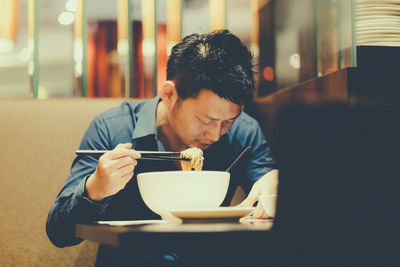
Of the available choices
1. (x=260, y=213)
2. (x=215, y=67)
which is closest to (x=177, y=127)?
(x=215, y=67)

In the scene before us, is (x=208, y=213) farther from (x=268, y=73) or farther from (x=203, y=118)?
(x=268, y=73)

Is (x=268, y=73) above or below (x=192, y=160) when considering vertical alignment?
above

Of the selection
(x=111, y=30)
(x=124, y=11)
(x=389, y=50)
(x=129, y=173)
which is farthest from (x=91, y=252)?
(x=111, y=30)

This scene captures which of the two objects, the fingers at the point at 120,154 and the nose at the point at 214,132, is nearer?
the fingers at the point at 120,154

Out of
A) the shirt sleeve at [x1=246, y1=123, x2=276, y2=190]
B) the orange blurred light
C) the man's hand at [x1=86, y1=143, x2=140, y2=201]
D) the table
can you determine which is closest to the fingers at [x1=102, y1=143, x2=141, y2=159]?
the man's hand at [x1=86, y1=143, x2=140, y2=201]

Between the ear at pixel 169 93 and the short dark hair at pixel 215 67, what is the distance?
0.02 m

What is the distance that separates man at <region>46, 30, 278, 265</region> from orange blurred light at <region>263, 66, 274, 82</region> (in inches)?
25.0

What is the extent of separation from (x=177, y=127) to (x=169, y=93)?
0.41ft

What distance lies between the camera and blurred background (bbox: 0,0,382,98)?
162 cm

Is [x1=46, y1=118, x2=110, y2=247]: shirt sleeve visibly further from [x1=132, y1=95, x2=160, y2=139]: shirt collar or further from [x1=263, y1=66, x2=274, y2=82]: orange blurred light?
[x1=263, y1=66, x2=274, y2=82]: orange blurred light

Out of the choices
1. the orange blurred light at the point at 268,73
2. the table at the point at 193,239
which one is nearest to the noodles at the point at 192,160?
the table at the point at 193,239

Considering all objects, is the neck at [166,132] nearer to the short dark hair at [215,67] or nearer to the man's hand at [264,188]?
the short dark hair at [215,67]

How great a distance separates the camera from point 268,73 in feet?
7.72

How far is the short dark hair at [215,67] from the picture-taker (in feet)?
4.75
